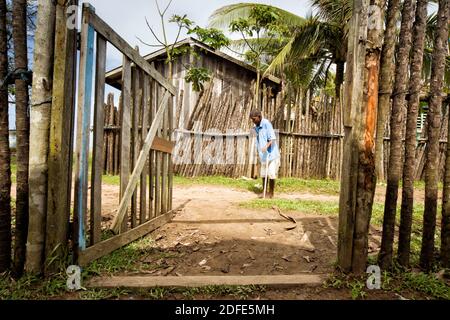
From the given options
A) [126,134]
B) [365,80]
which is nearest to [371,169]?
[365,80]

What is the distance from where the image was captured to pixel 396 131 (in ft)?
8.87

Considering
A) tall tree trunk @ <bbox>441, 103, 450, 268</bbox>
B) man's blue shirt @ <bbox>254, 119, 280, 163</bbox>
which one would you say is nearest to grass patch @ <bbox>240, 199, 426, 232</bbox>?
man's blue shirt @ <bbox>254, 119, 280, 163</bbox>

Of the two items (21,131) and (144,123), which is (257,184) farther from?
A: (21,131)

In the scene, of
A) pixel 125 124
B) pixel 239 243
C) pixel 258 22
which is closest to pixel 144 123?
pixel 125 124

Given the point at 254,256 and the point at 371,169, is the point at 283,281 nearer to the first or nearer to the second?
the point at 254,256

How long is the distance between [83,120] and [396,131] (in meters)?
2.77

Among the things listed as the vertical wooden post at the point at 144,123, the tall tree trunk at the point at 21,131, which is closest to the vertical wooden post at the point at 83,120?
the tall tree trunk at the point at 21,131

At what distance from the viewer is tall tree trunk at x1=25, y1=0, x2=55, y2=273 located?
2.35m

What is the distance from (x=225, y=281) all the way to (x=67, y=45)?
2343 mm

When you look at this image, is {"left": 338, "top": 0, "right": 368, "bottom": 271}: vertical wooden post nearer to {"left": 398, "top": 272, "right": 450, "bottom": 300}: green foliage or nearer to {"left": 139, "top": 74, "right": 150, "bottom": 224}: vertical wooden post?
{"left": 398, "top": 272, "right": 450, "bottom": 300}: green foliage

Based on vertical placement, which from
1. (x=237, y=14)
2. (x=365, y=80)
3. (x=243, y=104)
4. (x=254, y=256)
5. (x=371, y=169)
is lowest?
(x=254, y=256)

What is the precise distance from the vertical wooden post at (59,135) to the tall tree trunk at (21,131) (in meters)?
0.26

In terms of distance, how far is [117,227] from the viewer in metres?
3.16

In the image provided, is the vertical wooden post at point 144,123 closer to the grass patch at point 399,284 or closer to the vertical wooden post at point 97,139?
the vertical wooden post at point 97,139
